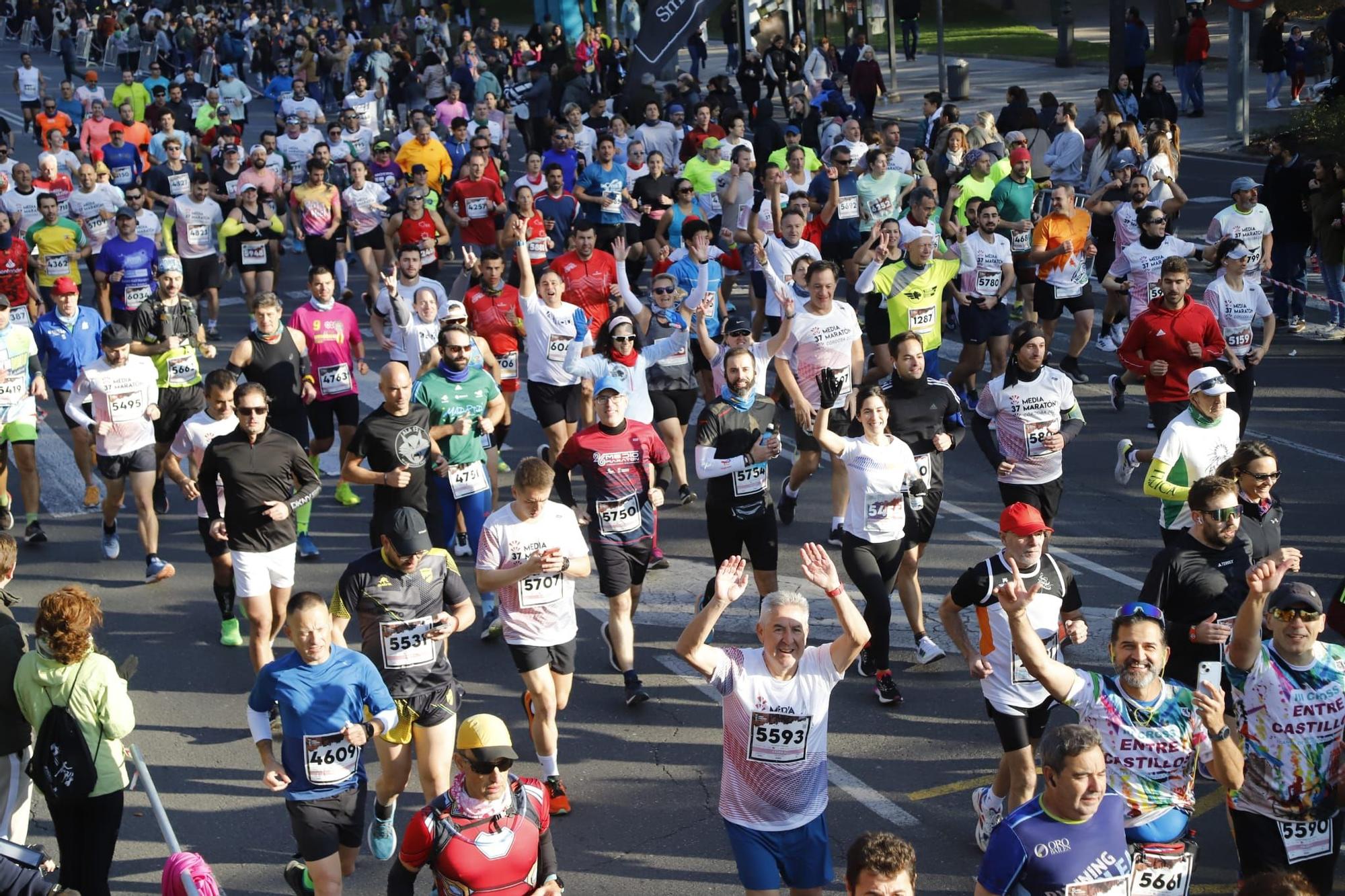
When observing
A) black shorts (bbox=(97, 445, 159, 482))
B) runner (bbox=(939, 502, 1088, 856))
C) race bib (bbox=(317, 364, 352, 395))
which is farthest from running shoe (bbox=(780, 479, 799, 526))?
runner (bbox=(939, 502, 1088, 856))

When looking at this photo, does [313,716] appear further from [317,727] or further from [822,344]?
[822,344]

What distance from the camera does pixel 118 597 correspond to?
1155cm

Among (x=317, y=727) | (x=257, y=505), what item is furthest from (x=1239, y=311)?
(x=317, y=727)

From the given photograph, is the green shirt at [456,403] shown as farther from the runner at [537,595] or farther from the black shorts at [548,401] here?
the runner at [537,595]

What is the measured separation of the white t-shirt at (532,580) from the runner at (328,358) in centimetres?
439

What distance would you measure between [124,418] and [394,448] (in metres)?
2.45

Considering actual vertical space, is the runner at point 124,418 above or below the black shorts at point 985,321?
above

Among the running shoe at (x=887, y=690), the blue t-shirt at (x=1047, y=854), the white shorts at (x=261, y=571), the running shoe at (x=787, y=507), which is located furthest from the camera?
the running shoe at (x=787, y=507)

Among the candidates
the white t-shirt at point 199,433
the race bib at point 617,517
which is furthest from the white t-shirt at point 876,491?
the white t-shirt at point 199,433

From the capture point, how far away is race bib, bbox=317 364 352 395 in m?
12.6

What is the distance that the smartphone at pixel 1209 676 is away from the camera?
20.0 ft

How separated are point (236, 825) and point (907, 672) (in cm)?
374

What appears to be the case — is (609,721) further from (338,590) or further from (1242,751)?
(1242,751)

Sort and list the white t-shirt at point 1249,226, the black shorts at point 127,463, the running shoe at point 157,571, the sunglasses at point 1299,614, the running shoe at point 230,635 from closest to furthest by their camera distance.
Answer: the sunglasses at point 1299,614
the running shoe at point 230,635
the black shorts at point 127,463
the running shoe at point 157,571
the white t-shirt at point 1249,226
